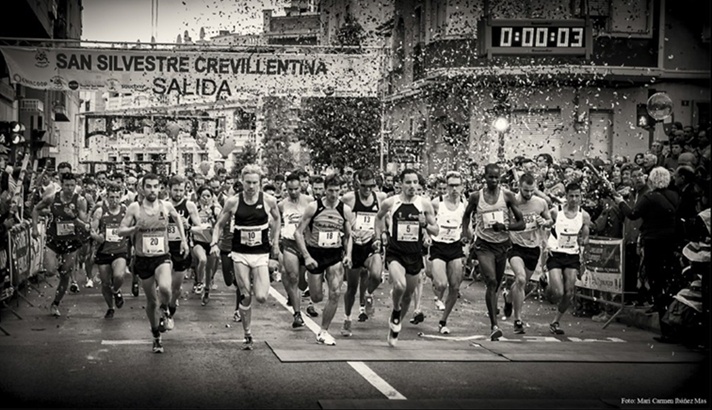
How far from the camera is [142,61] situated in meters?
19.8

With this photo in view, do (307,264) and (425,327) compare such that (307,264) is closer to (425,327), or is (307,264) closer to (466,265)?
(425,327)

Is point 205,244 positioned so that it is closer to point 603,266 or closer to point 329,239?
point 329,239

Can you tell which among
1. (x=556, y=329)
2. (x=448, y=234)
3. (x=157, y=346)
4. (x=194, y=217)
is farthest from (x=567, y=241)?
(x=157, y=346)

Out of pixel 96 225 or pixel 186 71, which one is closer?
pixel 96 225

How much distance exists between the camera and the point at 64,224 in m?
16.2

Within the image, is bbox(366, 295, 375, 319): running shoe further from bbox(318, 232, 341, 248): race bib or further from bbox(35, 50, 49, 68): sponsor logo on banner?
bbox(35, 50, 49, 68): sponsor logo on banner

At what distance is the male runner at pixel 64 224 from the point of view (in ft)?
52.5

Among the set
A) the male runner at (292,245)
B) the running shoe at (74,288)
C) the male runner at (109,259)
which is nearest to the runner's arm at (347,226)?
the male runner at (292,245)

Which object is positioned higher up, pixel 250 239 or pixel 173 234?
pixel 250 239

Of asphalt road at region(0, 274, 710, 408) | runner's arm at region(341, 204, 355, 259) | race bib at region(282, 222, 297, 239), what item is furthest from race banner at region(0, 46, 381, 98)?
runner's arm at region(341, 204, 355, 259)

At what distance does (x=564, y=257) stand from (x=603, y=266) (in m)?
1.91

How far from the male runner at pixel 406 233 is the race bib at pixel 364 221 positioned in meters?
0.98

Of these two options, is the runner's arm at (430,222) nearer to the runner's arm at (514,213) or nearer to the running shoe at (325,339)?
the runner's arm at (514,213)

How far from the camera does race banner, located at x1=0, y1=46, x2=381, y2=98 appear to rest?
64.2 ft
